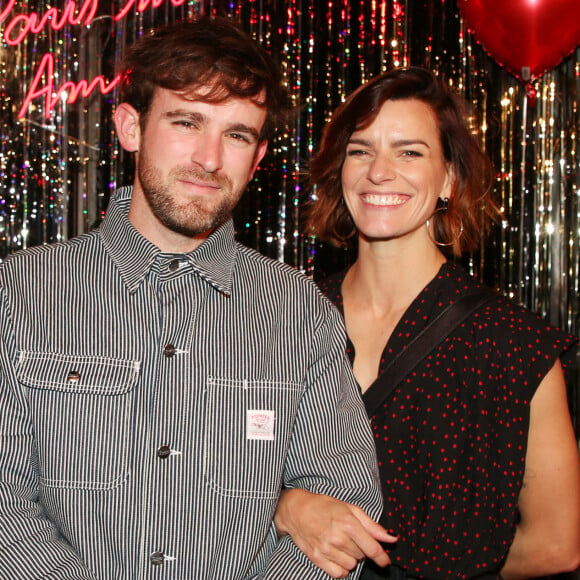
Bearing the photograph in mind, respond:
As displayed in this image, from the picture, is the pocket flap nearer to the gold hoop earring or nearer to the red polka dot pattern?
the red polka dot pattern

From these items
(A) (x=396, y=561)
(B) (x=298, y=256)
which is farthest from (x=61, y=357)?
(B) (x=298, y=256)

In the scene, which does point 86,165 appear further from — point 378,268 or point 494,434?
point 494,434

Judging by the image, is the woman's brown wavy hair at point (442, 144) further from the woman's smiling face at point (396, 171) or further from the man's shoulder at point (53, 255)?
the man's shoulder at point (53, 255)

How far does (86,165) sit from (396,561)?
83.2 inches

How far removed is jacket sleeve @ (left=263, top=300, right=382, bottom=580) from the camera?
4.84 ft

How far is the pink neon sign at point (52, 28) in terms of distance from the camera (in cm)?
307

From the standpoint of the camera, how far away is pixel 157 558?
4.54 feet

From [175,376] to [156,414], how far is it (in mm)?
82

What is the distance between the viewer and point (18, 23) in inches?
124

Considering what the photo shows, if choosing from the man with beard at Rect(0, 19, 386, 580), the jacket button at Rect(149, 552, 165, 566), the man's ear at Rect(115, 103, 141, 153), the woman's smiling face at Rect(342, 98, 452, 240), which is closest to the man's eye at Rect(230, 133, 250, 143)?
the man with beard at Rect(0, 19, 386, 580)

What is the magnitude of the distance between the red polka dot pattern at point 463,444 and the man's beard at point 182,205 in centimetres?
66

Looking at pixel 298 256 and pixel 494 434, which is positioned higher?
pixel 298 256

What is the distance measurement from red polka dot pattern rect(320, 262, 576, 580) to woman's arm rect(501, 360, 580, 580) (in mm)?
55

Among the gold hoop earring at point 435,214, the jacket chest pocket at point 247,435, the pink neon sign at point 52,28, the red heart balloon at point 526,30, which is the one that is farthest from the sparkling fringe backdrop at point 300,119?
the jacket chest pocket at point 247,435
